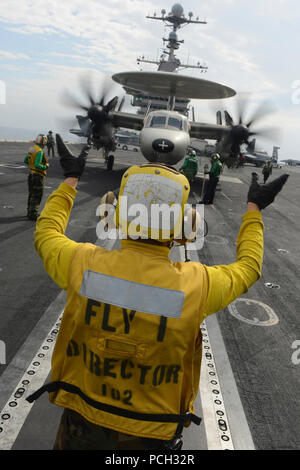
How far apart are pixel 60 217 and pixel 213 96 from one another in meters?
24.6

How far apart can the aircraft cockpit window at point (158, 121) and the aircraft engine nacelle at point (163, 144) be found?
56cm

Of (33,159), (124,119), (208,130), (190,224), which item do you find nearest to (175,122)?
(124,119)

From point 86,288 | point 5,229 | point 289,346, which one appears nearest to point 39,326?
point 86,288

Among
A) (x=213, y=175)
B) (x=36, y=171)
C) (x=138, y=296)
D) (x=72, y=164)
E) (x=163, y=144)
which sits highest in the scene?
(x=163, y=144)

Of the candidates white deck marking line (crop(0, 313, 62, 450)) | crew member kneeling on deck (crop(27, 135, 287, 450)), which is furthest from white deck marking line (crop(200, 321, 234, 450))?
white deck marking line (crop(0, 313, 62, 450))

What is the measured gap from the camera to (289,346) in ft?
15.1

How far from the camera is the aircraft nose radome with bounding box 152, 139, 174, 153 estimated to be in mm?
13500

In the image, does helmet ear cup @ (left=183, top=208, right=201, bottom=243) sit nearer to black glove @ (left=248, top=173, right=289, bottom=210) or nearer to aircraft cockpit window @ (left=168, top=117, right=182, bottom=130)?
black glove @ (left=248, top=173, right=289, bottom=210)

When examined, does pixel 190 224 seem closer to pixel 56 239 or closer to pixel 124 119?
pixel 56 239

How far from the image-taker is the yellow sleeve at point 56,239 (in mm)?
1748

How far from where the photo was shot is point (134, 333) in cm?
158

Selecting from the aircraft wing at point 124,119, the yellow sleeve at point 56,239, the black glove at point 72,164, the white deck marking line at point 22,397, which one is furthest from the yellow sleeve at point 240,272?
the aircraft wing at point 124,119

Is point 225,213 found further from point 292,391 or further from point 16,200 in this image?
point 292,391

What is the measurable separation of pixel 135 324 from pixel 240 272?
64 centimetres
